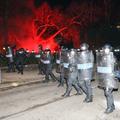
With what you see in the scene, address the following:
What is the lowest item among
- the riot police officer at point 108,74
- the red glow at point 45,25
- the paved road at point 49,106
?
the paved road at point 49,106

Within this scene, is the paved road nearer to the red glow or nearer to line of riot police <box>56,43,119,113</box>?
line of riot police <box>56,43,119,113</box>

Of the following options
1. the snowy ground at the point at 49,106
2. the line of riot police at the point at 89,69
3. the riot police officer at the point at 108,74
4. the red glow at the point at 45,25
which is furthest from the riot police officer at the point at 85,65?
the red glow at the point at 45,25

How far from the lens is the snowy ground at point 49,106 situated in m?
10.9

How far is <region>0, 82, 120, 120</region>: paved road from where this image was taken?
427 inches

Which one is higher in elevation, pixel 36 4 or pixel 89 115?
pixel 36 4

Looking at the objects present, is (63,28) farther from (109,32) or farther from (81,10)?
(109,32)

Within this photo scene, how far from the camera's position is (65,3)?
46844 millimetres

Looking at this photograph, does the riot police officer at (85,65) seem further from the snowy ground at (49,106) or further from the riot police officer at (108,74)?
the riot police officer at (108,74)

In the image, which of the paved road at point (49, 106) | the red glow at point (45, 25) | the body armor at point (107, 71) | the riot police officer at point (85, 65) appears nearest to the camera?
the paved road at point (49, 106)

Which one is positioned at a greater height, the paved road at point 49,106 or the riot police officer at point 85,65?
the riot police officer at point 85,65

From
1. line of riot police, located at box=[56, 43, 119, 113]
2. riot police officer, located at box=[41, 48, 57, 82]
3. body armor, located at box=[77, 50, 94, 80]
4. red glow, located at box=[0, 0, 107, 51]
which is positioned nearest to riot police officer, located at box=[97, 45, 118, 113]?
line of riot police, located at box=[56, 43, 119, 113]

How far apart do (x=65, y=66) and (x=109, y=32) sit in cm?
3573

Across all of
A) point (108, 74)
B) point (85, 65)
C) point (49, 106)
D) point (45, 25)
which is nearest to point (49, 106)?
point (49, 106)

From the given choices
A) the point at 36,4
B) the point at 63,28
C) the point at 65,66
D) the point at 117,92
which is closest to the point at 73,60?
the point at 65,66
